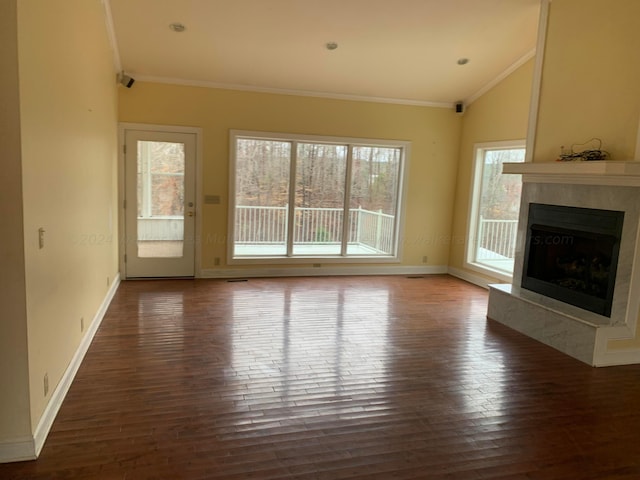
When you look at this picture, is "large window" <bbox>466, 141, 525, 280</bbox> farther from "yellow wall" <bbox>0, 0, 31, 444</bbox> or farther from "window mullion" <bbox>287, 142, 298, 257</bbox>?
"yellow wall" <bbox>0, 0, 31, 444</bbox>

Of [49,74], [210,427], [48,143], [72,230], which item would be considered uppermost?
[49,74]

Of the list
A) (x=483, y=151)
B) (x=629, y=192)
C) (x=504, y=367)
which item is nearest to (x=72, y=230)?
(x=504, y=367)

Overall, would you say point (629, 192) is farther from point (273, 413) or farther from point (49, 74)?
point (49, 74)

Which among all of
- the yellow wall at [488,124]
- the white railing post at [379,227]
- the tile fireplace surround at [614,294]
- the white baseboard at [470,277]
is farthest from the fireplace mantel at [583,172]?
the white railing post at [379,227]

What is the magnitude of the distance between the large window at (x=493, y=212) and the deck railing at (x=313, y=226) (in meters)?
1.29

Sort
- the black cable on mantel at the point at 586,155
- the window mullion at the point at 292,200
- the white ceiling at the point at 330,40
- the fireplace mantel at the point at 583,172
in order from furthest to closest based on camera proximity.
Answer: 1. the window mullion at the point at 292,200
2. the white ceiling at the point at 330,40
3. the black cable on mantel at the point at 586,155
4. the fireplace mantel at the point at 583,172

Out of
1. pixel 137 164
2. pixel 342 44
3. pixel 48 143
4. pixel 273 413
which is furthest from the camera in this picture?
pixel 137 164

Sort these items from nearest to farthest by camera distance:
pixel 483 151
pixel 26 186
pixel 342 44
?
pixel 26 186 < pixel 342 44 < pixel 483 151

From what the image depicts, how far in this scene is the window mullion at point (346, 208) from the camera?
6762mm

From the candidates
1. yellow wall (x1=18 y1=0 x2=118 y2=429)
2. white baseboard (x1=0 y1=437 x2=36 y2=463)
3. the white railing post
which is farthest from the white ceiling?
white baseboard (x1=0 y1=437 x2=36 y2=463)

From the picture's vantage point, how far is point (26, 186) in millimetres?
2158

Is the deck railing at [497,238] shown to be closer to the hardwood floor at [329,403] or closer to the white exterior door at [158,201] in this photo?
the hardwood floor at [329,403]

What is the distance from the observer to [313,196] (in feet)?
22.1

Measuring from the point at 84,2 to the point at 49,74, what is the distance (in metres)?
1.31
